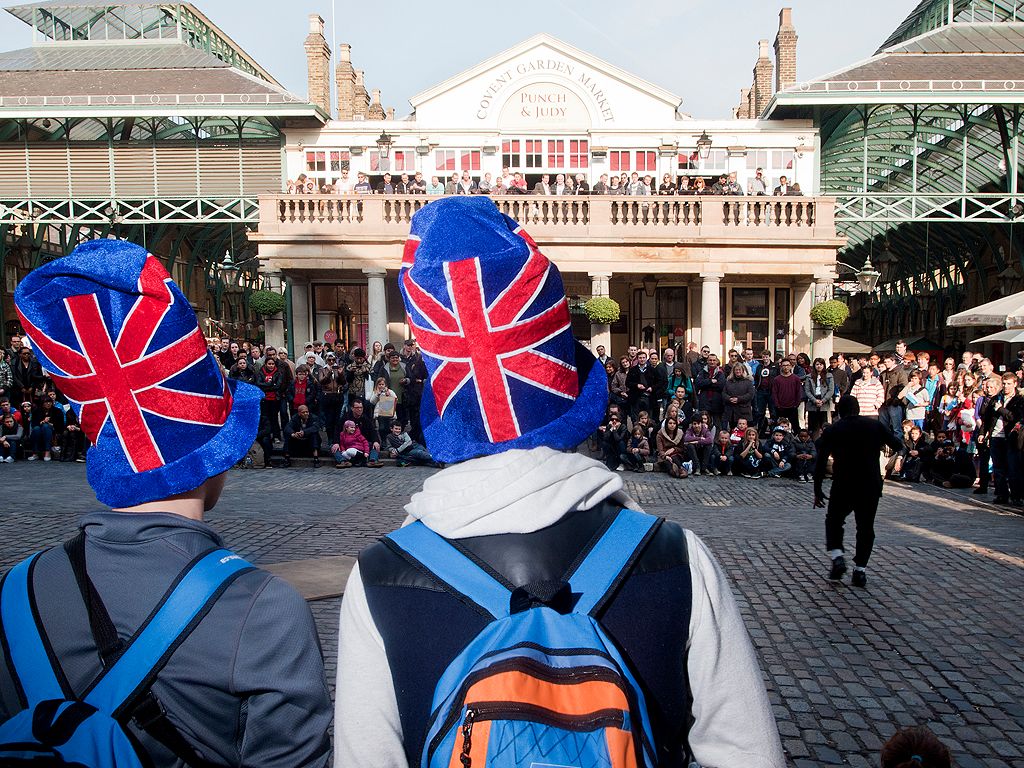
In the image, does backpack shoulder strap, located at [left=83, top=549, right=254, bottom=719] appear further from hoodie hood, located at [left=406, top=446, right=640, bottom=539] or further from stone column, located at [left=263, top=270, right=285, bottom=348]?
stone column, located at [left=263, top=270, right=285, bottom=348]

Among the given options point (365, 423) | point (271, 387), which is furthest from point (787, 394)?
point (271, 387)

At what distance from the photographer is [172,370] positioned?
2008 mm

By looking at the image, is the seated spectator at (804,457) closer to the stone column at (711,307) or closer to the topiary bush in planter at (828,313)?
the stone column at (711,307)

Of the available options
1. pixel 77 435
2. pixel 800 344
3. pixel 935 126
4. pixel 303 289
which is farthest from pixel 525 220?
pixel 935 126

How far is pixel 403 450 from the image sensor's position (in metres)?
17.1

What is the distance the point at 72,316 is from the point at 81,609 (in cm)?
67

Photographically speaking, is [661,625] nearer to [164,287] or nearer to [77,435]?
[164,287]

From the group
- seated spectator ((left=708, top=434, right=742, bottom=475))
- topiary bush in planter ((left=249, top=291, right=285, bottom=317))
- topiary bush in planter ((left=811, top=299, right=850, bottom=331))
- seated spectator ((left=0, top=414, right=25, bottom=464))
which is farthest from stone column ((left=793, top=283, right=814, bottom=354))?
seated spectator ((left=0, top=414, right=25, bottom=464))

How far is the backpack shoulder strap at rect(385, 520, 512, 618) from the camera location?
1478 mm

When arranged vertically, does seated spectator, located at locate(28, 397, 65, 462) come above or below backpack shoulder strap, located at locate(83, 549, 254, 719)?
below

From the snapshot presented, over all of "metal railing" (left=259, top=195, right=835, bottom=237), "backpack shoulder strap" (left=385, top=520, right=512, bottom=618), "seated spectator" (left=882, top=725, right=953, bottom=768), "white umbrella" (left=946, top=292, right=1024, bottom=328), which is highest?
"metal railing" (left=259, top=195, right=835, bottom=237)

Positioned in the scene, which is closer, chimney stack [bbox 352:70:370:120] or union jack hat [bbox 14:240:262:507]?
union jack hat [bbox 14:240:262:507]

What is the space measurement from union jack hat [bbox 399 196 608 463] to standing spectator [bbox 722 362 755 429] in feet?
51.1

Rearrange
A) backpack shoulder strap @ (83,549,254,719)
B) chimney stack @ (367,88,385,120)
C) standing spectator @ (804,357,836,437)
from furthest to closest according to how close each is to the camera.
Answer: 1. chimney stack @ (367,88,385,120)
2. standing spectator @ (804,357,836,437)
3. backpack shoulder strap @ (83,549,254,719)
